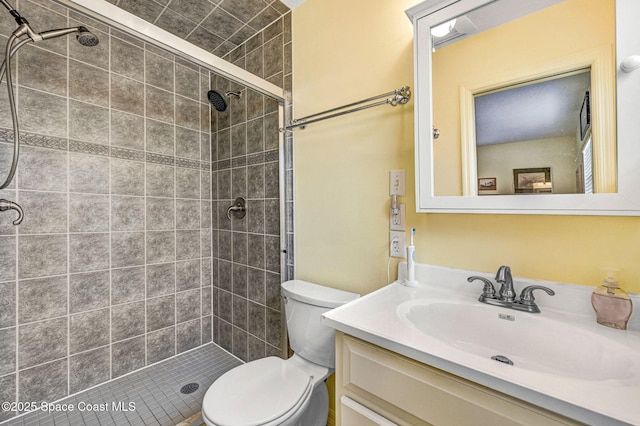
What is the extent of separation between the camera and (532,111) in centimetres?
89

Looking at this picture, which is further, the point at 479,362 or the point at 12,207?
the point at 12,207

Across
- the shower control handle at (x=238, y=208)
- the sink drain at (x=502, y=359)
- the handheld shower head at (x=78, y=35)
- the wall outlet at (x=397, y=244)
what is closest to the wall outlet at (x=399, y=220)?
the wall outlet at (x=397, y=244)

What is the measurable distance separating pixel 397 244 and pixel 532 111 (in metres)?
0.67

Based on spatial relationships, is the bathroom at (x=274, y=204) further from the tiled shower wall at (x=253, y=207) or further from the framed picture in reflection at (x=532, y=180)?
the framed picture in reflection at (x=532, y=180)

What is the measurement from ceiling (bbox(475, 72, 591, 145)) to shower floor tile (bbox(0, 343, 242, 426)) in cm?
203

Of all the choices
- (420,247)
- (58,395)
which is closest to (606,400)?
(420,247)

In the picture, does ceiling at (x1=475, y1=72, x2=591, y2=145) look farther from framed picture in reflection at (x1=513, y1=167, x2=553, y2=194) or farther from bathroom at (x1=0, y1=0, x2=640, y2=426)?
bathroom at (x1=0, y1=0, x2=640, y2=426)

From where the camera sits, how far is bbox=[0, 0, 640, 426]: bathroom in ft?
3.29

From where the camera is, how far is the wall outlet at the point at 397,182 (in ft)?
3.90

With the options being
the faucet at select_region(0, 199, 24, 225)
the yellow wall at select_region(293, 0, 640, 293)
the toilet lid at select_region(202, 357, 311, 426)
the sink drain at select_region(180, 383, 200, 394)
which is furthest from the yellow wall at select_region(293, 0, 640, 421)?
the faucet at select_region(0, 199, 24, 225)

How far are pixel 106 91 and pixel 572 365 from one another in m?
2.62

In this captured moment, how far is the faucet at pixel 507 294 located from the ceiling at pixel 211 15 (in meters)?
1.75

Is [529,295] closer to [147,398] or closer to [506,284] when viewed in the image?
[506,284]

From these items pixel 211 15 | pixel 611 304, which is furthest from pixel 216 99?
pixel 611 304
